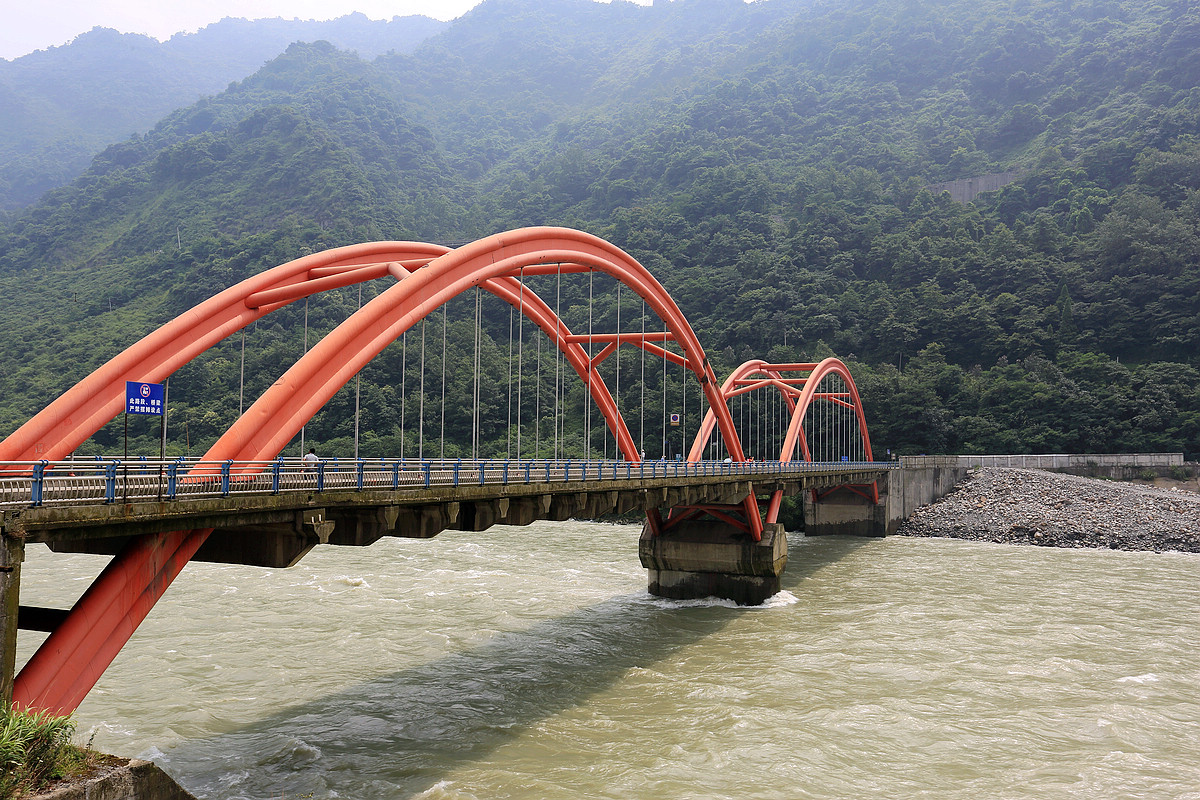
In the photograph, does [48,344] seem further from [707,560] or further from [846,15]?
[846,15]

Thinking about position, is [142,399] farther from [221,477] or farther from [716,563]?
[716,563]

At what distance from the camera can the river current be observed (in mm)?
13484

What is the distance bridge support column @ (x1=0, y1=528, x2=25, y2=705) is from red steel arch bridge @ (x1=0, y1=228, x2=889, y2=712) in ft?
0.06

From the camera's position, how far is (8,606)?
714 centimetres

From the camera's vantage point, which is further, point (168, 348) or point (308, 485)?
point (168, 348)

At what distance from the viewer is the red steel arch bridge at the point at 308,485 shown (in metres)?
8.44

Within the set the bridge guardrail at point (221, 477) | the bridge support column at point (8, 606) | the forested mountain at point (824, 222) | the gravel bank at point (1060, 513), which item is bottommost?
the gravel bank at point (1060, 513)

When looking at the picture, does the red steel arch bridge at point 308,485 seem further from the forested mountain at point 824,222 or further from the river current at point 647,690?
the forested mountain at point 824,222

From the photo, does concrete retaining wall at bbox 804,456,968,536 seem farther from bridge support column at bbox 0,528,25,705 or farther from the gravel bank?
bridge support column at bbox 0,528,25,705

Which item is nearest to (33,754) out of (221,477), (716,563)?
(221,477)

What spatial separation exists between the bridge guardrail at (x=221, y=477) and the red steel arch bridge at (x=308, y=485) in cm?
4

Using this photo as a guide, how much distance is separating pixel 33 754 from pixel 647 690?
13559 millimetres

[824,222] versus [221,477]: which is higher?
[824,222]

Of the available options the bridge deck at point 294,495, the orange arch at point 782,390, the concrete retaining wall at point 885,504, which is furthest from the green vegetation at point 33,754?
the concrete retaining wall at point 885,504
